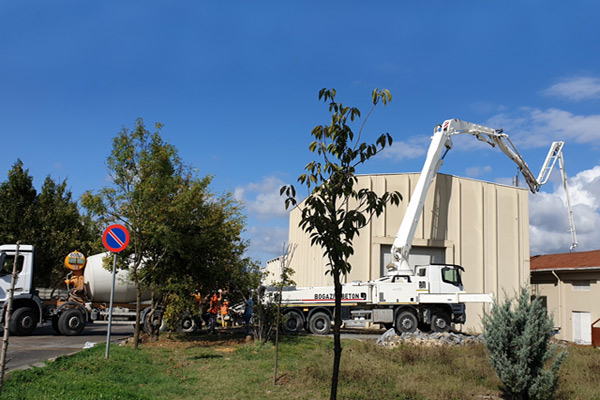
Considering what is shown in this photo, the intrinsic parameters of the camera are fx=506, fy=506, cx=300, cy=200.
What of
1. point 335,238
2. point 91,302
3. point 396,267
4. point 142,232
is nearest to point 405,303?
point 396,267

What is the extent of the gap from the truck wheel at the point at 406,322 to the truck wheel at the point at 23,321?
43.0ft

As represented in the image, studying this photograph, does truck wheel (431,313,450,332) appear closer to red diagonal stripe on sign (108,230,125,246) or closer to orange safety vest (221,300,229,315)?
orange safety vest (221,300,229,315)

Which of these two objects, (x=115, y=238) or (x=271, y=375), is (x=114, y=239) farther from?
(x=271, y=375)

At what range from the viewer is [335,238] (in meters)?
6.29

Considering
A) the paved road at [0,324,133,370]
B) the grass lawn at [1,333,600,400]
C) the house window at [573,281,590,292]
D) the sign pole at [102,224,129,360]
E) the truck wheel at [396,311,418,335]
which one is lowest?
the paved road at [0,324,133,370]

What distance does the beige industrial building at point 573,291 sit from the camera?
2709 centimetres

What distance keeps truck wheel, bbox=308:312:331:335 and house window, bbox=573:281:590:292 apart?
16359 millimetres

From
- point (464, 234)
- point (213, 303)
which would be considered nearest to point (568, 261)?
point (464, 234)

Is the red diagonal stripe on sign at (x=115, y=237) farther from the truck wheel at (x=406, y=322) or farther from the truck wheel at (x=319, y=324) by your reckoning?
the truck wheel at (x=406, y=322)

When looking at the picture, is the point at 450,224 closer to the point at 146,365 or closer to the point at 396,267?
the point at 396,267

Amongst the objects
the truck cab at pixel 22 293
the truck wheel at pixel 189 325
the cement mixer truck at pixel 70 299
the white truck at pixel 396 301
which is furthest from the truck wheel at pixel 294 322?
the truck cab at pixel 22 293

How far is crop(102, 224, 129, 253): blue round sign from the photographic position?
11.4 m

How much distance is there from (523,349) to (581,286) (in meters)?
23.3

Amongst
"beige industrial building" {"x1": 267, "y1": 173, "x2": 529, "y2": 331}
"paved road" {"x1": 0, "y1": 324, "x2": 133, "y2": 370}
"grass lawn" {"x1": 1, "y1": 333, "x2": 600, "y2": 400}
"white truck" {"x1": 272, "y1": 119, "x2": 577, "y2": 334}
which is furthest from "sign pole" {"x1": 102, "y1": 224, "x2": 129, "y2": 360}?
"beige industrial building" {"x1": 267, "y1": 173, "x2": 529, "y2": 331}
